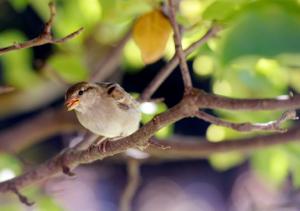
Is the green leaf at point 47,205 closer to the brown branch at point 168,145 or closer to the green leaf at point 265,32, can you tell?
the brown branch at point 168,145

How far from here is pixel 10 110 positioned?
6.42 ft

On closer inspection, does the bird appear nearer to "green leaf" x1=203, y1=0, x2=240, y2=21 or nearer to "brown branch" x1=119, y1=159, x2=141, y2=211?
"brown branch" x1=119, y1=159, x2=141, y2=211

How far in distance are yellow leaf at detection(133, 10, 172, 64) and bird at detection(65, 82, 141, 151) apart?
0.23 metres

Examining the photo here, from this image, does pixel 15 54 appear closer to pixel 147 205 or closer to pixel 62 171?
pixel 62 171

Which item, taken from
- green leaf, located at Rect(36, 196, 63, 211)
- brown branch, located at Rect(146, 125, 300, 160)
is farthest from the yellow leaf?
green leaf, located at Rect(36, 196, 63, 211)

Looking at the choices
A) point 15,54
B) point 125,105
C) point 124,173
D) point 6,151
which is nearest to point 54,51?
point 15,54

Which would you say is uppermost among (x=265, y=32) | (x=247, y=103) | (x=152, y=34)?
(x=152, y=34)

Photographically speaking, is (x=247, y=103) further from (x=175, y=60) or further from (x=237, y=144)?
(x=237, y=144)

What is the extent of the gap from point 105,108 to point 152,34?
14.2 inches

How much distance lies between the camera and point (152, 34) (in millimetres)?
1018

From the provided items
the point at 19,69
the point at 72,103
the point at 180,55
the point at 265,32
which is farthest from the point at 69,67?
the point at 265,32

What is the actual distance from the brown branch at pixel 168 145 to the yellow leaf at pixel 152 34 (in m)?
0.17

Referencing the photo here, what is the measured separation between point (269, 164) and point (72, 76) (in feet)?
1.75

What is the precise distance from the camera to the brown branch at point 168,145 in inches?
32.7
